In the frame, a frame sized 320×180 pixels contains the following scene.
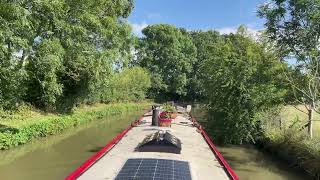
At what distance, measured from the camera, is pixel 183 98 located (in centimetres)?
8956

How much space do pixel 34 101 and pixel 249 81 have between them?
17278mm

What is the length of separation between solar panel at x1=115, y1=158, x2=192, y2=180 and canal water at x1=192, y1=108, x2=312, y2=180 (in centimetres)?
774

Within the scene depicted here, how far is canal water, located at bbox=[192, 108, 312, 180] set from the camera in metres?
16.4

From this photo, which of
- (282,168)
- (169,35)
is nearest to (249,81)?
(282,168)

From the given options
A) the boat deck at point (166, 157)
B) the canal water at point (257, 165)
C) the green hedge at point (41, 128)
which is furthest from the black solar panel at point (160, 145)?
the green hedge at point (41, 128)

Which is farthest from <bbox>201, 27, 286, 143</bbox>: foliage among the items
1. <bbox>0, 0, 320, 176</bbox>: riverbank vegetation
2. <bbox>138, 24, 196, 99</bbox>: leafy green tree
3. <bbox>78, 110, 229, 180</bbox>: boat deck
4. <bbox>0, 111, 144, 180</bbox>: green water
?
<bbox>138, 24, 196, 99</bbox>: leafy green tree

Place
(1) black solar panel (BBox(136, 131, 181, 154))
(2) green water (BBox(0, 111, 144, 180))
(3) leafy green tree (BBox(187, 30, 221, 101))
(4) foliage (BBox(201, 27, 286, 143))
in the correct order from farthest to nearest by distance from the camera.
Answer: (3) leafy green tree (BBox(187, 30, 221, 101)) < (4) foliage (BBox(201, 27, 286, 143)) < (2) green water (BBox(0, 111, 144, 180)) < (1) black solar panel (BBox(136, 131, 181, 154))

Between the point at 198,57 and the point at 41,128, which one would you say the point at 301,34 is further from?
the point at 198,57

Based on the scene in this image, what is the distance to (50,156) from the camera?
754 inches

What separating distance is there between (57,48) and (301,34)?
14.2 meters

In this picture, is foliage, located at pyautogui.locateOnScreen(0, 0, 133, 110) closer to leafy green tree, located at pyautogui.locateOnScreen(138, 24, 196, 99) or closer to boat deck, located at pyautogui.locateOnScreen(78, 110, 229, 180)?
boat deck, located at pyautogui.locateOnScreen(78, 110, 229, 180)

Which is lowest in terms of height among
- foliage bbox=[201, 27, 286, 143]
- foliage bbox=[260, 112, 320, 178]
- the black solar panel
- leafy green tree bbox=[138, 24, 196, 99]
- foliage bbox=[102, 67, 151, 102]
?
foliage bbox=[260, 112, 320, 178]

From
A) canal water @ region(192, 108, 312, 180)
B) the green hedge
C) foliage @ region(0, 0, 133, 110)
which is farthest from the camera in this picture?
foliage @ region(0, 0, 133, 110)

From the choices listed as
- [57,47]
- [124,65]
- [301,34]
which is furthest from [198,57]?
[301,34]
